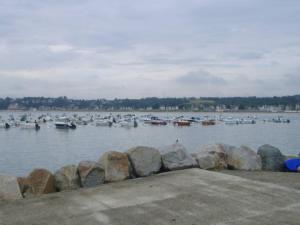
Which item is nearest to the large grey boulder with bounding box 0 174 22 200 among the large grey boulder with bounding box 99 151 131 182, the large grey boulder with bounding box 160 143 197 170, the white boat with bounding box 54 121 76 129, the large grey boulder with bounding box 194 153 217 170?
the large grey boulder with bounding box 99 151 131 182

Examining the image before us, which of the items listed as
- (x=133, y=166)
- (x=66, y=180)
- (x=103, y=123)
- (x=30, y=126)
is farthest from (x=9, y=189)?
(x=103, y=123)

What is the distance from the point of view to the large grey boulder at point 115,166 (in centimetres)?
825

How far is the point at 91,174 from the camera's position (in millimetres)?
8016

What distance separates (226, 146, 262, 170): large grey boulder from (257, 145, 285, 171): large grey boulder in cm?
22

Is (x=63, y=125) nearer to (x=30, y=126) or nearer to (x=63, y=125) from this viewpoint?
(x=63, y=125)

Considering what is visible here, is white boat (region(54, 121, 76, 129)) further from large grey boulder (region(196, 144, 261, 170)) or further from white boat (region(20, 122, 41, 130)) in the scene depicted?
large grey boulder (region(196, 144, 261, 170))

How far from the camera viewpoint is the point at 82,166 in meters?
8.12

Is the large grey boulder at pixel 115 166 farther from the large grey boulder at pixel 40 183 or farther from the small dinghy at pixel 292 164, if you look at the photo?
the small dinghy at pixel 292 164

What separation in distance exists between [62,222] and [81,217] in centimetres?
29

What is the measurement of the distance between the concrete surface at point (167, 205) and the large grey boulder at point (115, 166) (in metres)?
0.32

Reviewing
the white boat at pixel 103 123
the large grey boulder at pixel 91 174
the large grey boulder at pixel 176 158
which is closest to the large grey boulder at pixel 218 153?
the large grey boulder at pixel 176 158

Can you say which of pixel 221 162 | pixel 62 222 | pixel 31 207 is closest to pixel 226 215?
pixel 62 222

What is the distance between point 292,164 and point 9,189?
22.0 ft

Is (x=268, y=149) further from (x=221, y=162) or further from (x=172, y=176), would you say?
(x=172, y=176)
